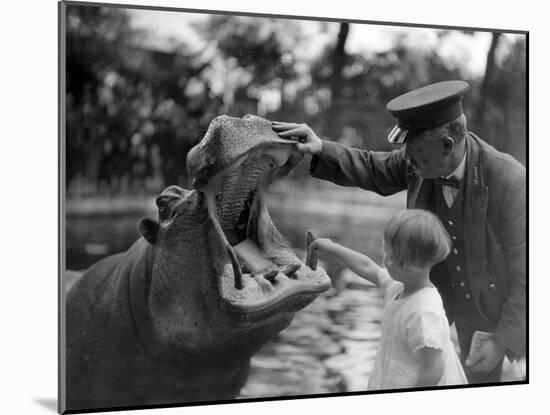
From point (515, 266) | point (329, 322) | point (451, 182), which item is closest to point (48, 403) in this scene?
point (329, 322)

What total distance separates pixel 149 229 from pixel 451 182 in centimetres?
154

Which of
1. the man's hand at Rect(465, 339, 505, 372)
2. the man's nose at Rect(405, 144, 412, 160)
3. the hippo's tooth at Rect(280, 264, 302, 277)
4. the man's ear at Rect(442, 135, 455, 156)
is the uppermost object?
the man's ear at Rect(442, 135, 455, 156)

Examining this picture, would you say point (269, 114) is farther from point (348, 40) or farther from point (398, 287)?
point (398, 287)

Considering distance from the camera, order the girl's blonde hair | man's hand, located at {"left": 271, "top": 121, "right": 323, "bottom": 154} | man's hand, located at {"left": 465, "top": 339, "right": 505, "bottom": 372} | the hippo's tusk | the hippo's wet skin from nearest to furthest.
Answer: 1. the hippo's tusk
2. the hippo's wet skin
3. man's hand, located at {"left": 271, "top": 121, "right": 323, "bottom": 154}
4. the girl's blonde hair
5. man's hand, located at {"left": 465, "top": 339, "right": 505, "bottom": 372}

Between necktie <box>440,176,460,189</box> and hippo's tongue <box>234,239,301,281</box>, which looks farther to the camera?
necktie <box>440,176,460,189</box>

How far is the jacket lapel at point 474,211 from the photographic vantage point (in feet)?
16.2

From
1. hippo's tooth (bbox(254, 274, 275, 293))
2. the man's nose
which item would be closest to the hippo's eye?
hippo's tooth (bbox(254, 274, 275, 293))

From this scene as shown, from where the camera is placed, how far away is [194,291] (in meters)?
4.27

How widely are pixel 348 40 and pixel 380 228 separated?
920mm

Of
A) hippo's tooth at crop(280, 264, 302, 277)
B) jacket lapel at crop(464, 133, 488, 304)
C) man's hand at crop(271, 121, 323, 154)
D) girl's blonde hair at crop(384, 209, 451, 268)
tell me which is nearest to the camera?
hippo's tooth at crop(280, 264, 302, 277)

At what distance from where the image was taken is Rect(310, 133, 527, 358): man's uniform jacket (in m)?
4.82

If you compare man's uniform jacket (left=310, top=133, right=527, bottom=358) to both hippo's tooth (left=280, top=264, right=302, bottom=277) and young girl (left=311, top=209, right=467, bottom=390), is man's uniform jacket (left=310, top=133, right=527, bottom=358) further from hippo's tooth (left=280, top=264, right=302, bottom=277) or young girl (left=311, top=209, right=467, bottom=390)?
hippo's tooth (left=280, top=264, right=302, bottom=277)

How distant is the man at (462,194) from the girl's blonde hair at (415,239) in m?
0.08

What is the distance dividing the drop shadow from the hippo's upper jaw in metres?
0.93
